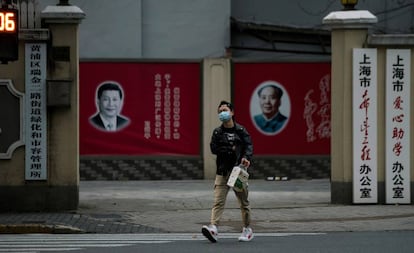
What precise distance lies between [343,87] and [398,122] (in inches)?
48.1

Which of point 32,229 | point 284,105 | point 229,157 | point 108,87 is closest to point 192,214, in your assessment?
point 32,229

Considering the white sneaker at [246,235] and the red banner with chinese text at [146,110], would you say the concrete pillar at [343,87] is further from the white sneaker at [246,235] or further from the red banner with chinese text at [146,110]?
the red banner with chinese text at [146,110]

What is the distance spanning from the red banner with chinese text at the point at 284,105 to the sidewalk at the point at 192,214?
221 centimetres

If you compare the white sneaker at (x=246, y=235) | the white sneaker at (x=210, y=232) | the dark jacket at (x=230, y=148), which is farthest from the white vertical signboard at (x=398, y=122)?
the white sneaker at (x=210, y=232)

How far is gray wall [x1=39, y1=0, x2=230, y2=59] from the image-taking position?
23984mm

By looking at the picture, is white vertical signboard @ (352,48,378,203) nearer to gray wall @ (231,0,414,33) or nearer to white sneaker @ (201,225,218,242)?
white sneaker @ (201,225,218,242)

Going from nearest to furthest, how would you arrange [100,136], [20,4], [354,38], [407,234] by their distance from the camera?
[407,234]
[20,4]
[354,38]
[100,136]

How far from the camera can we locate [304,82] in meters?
23.9

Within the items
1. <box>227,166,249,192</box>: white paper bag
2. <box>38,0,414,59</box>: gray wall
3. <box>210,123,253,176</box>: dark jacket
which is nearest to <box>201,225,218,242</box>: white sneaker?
<box>227,166,249,192</box>: white paper bag

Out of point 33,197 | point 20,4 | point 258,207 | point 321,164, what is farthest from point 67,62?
point 321,164

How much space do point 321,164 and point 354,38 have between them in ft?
21.1

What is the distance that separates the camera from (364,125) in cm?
1805

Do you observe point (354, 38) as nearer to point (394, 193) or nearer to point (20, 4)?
point (394, 193)

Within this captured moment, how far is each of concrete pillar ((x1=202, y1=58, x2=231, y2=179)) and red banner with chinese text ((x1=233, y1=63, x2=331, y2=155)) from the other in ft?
0.88
